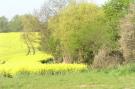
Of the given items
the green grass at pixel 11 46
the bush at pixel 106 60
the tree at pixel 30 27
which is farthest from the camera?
the green grass at pixel 11 46

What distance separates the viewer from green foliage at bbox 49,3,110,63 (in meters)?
44.3

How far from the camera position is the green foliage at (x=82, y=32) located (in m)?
44.3

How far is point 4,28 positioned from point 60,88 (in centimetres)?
10032

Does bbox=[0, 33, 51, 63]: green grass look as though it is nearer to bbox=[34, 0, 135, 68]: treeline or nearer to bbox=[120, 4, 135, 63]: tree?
bbox=[34, 0, 135, 68]: treeline

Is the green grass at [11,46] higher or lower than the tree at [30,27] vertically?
lower

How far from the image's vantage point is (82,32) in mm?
44469

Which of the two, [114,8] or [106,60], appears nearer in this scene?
[106,60]

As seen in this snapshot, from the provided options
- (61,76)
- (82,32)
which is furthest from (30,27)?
(61,76)

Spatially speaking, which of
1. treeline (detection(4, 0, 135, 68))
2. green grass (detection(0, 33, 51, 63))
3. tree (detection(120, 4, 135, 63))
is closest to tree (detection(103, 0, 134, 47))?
treeline (detection(4, 0, 135, 68))

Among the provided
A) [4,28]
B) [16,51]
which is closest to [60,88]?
[16,51]

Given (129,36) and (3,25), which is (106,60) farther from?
(3,25)

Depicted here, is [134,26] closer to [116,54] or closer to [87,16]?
[116,54]

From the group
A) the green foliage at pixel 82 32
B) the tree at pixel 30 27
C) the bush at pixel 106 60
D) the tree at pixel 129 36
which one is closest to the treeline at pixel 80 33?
the green foliage at pixel 82 32

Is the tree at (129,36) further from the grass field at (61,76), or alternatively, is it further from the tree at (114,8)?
the tree at (114,8)
